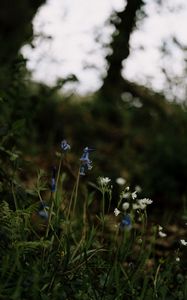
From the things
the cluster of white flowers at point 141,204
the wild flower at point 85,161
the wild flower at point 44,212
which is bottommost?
the wild flower at point 44,212

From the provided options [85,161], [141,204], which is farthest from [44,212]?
[141,204]

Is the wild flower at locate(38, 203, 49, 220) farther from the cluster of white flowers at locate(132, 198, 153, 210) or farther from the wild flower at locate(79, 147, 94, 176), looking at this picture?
the cluster of white flowers at locate(132, 198, 153, 210)

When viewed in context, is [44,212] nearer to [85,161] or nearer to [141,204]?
[85,161]

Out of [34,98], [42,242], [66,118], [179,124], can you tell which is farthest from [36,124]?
[42,242]

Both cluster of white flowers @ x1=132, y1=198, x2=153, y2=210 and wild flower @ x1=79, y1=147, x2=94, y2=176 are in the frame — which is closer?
cluster of white flowers @ x1=132, y1=198, x2=153, y2=210

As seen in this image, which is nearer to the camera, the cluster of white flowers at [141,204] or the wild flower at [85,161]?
the cluster of white flowers at [141,204]

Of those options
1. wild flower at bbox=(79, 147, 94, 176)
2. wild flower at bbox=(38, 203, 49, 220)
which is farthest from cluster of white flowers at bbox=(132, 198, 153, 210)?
wild flower at bbox=(38, 203, 49, 220)

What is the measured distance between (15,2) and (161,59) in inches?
68.1

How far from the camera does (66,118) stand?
599 centimetres

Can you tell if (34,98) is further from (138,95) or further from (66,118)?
(138,95)

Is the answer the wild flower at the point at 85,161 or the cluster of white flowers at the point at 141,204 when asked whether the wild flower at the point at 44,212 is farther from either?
the cluster of white flowers at the point at 141,204

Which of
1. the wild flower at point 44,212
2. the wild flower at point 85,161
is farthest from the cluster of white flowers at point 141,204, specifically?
the wild flower at point 44,212

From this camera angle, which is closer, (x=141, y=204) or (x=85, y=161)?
(x=141, y=204)

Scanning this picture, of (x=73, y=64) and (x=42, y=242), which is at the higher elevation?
(x=73, y=64)
